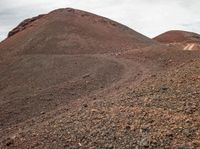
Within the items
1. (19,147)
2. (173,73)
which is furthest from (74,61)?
(19,147)

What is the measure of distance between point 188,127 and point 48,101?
1179 cm

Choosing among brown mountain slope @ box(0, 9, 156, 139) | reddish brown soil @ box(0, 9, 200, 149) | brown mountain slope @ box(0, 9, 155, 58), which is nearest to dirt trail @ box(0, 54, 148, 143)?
reddish brown soil @ box(0, 9, 200, 149)

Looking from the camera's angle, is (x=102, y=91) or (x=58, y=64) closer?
(x=102, y=91)

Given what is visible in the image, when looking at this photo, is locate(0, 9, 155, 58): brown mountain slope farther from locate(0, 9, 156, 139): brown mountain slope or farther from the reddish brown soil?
the reddish brown soil

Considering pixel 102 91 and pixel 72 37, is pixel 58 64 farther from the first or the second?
pixel 72 37

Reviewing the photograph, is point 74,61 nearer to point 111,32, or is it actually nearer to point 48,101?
point 48,101

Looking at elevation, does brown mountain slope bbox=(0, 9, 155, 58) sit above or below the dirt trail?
above

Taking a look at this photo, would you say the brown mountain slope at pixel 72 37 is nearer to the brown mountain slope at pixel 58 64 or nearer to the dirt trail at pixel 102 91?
the brown mountain slope at pixel 58 64

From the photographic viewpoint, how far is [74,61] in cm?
3544

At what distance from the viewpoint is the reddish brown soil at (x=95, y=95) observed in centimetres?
1216

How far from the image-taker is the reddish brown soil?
12.2 m

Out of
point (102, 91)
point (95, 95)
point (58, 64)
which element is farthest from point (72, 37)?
point (95, 95)

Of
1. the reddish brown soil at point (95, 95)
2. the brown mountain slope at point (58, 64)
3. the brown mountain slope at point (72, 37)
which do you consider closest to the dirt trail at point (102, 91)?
the reddish brown soil at point (95, 95)

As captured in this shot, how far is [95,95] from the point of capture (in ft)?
68.9
